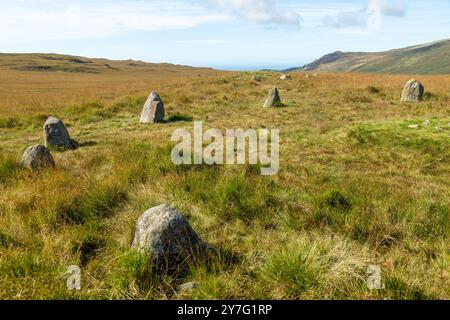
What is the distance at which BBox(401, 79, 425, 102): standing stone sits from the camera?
22.2 metres

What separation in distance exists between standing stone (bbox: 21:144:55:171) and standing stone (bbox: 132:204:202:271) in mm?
5903

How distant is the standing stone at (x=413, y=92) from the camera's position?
876 inches

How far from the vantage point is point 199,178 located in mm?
8594

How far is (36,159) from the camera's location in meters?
9.91

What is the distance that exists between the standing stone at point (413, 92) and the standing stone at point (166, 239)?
21.4m

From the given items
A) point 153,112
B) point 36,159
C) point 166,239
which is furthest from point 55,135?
point 166,239

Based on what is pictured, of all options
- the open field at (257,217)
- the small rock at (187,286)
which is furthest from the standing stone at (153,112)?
the small rock at (187,286)

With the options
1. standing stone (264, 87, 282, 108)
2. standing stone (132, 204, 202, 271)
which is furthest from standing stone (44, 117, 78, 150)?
standing stone (264, 87, 282, 108)

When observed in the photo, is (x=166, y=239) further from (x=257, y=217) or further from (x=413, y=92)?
(x=413, y=92)

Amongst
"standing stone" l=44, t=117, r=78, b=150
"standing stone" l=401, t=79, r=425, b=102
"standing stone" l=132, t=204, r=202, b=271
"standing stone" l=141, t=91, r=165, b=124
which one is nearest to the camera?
"standing stone" l=132, t=204, r=202, b=271

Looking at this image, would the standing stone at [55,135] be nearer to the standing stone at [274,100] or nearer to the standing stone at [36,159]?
the standing stone at [36,159]

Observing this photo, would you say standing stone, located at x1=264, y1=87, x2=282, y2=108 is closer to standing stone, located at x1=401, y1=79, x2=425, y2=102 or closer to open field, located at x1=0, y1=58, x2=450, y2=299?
open field, located at x1=0, y1=58, x2=450, y2=299
